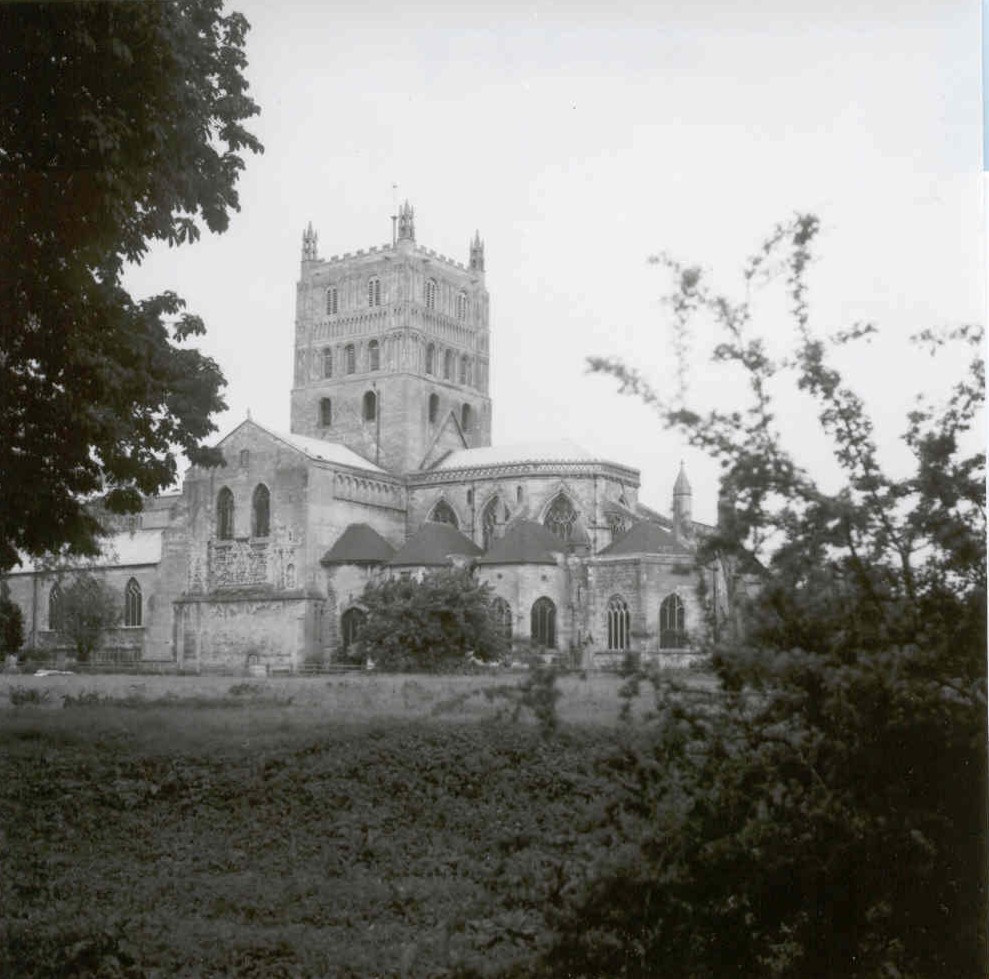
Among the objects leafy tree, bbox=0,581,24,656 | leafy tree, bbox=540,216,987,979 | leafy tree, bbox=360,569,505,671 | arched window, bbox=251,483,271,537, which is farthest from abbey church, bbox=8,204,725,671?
leafy tree, bbox=540,216,987,979

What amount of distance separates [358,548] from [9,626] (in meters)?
14.3

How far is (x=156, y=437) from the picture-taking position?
26.0ft

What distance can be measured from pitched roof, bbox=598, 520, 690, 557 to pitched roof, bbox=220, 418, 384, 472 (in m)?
9.58

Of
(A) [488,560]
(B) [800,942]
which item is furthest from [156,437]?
(A) [488,560]

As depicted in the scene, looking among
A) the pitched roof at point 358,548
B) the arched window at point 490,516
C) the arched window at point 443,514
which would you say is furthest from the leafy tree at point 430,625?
the arched window at point 443,514

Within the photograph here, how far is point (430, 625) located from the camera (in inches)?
514

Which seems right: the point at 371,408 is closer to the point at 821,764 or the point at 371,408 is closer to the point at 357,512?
the point at 357,512

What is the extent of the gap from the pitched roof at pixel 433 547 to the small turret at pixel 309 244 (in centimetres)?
1759

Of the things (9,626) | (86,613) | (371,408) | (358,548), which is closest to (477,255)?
(9,626)

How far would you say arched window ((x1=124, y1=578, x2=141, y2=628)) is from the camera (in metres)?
23.3

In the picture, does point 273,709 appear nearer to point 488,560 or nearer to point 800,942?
point 800,942

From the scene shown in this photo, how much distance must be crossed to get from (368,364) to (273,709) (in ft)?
62.3

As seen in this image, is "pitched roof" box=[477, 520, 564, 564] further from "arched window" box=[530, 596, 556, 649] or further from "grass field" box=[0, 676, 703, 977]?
"grass field" box=[0, 676, 703, 977]

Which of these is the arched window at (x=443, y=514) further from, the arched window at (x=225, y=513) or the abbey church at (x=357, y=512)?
the arched window at (x=225, y=513)
